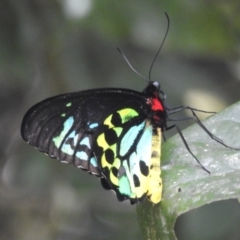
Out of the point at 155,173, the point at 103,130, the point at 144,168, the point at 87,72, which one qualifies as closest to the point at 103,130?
the point at 103,130

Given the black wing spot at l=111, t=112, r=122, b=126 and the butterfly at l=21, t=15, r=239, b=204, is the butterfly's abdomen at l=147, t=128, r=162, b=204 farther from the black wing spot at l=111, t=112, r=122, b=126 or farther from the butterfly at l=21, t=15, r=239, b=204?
the black wing spot at l=111, t=112, r=122, b=126

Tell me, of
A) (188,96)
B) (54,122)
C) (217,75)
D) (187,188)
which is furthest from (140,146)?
(217,75)

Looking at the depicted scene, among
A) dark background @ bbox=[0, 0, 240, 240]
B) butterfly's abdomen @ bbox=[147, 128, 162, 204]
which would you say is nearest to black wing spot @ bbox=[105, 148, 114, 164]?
butterfly's abdomen @ bbox=[147, 128, 162, 204]

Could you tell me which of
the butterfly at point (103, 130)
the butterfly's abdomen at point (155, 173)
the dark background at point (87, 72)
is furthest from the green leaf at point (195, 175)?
the dark background at point (87, 72)

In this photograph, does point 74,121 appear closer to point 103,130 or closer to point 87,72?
point 103,130

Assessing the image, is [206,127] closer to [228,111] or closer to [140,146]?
[228,111]

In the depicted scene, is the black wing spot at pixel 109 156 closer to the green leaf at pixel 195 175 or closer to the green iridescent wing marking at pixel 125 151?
the green iridescent wing marking at pixel 125 151
